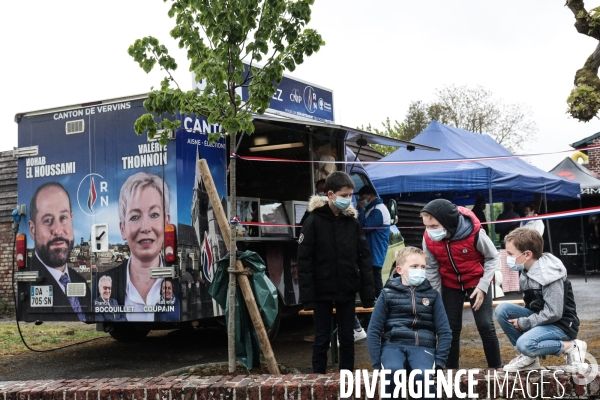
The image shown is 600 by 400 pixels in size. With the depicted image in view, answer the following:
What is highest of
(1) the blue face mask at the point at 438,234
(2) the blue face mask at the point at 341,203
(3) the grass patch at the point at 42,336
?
(2) the blue face mask at the point at 341,203

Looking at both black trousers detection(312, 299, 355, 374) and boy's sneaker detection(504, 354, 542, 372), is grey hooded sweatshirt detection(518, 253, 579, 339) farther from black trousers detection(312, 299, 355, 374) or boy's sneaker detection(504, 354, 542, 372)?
black trousers detection(312, 299, 355, 374)

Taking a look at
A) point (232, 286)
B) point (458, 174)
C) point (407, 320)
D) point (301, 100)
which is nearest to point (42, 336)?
point (301, 100)

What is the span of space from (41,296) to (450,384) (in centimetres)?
505

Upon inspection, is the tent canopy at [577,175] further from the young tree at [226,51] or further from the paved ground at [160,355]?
the young tree at [226,51]

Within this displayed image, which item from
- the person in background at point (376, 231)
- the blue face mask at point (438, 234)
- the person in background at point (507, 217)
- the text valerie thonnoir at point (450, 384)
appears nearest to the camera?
the text valerie thonnoir at point (450, 384)

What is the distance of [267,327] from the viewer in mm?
6406

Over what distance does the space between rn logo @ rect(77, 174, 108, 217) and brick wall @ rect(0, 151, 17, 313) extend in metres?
7.80

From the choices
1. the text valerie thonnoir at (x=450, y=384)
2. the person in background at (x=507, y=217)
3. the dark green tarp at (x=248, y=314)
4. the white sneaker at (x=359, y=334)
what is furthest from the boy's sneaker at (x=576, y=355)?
the person in background at (x=507, y=217)

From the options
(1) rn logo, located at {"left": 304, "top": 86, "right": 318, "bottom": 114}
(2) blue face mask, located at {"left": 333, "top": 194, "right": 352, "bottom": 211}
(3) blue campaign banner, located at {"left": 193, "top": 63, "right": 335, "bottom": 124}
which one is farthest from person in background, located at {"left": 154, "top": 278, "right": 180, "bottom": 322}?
(1) rn logo, located at {"left": 304, "top": 86, "right": 318, "bottom": 114}

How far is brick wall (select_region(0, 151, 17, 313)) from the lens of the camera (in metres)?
14.8

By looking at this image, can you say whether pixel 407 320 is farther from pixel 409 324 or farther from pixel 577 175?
pixel 577 175

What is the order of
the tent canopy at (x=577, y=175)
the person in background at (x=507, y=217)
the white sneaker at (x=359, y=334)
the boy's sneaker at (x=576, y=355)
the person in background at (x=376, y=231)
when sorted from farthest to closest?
1. the tent canopy at (x=577, y=175)
2. the person in background at (x=507, y=217)
3. the white sneaker at (x=359, y=334)
4. the person in background at (x=376, y=231)
5. the boy's sneaker at (x=576, y=355)

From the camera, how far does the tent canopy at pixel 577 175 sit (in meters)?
20.5

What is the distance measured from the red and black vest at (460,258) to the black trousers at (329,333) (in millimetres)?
807
